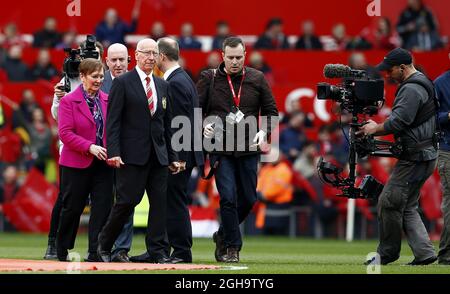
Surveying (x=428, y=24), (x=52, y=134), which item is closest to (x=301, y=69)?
(x=428, y=24)

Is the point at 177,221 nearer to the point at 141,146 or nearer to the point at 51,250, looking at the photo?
the point at 141,146

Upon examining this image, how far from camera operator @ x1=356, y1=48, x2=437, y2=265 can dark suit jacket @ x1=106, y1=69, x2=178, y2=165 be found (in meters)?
2.33

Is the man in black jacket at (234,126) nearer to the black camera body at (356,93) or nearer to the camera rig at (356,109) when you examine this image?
the camera rig at (356,109)

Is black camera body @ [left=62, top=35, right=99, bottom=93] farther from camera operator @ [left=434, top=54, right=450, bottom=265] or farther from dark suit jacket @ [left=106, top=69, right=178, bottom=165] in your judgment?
camera operator @ [left=434, top=54, right=450, bottom=265]

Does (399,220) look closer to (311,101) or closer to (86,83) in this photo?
(86,83)

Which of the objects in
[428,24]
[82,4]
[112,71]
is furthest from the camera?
[82,4]

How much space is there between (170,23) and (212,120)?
1439cm

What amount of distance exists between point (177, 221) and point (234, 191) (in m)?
0.84

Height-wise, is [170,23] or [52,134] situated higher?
[170,23]

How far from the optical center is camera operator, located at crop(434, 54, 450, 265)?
50.2 ft

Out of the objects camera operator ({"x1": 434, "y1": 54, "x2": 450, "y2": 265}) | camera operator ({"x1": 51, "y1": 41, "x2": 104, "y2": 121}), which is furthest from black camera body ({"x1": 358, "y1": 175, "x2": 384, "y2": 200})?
camera operator ({"x1": 51, "y1": 41, "x2": 104, "y2": 121})

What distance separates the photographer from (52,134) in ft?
81.4
